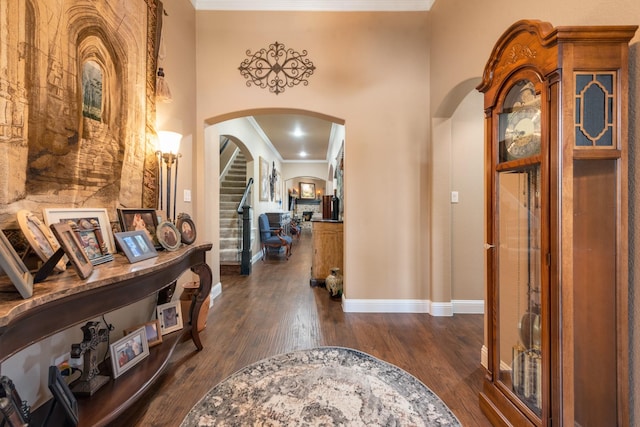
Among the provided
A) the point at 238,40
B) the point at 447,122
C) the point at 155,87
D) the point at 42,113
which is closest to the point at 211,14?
the point at 238,40

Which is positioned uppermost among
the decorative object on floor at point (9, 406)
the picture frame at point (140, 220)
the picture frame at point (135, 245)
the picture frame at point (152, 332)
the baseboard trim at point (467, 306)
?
the picture frame at point (140, 220)

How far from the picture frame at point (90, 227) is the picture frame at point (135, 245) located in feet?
0.33

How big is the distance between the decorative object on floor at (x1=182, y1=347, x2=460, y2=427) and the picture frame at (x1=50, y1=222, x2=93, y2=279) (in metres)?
1.00

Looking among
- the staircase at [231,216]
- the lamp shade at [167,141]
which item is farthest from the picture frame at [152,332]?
the staircase at [231,216]

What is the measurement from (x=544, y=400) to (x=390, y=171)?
86.3 inches

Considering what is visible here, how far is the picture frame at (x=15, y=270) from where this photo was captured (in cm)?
75

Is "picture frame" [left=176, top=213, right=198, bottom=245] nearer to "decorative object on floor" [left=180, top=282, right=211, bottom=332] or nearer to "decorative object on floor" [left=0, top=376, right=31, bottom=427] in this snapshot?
"decorative object on floor" [left=180, top=282, right=211, bottom=332]

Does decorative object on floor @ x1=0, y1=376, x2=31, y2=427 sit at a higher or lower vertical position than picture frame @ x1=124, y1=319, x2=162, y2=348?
higher

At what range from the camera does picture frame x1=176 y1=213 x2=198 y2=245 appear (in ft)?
6.29

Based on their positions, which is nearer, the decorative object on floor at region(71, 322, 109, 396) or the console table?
the console table

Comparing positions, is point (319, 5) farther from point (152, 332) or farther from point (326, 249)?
point (152, 332)

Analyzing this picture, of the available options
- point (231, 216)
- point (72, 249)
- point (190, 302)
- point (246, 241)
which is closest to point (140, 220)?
point (72, 249)

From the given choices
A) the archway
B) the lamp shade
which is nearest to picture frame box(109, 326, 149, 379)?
the lamp shade

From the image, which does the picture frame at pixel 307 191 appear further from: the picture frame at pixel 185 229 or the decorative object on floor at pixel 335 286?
the picture frame at pixel 185 229
